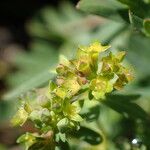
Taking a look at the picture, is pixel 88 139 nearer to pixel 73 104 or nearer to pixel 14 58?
pixel 73 104

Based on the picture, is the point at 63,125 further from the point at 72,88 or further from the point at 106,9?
the point at 106,9

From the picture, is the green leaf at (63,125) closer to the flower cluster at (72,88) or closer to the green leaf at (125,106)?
the flower cluster at (72,88)

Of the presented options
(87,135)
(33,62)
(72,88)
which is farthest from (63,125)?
(33,62)

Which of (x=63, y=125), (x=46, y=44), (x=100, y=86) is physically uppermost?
(x=100, y=86)

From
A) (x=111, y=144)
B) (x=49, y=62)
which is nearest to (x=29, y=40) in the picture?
(x=49, y=62)

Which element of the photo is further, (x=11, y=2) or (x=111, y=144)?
(x=11, y=2)

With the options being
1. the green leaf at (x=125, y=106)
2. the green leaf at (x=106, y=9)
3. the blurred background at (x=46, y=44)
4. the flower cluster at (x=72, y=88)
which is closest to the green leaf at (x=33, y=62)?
the blurred background at (x=46, y=44)
